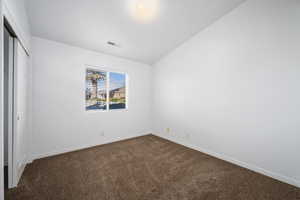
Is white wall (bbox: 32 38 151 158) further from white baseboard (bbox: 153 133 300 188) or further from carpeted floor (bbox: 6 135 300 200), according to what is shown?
white baseboard (bbox: 153 133 300 188)

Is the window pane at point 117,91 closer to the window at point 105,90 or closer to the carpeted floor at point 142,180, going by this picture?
the window at point 105,90

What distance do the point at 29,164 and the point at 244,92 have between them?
13.5 ft

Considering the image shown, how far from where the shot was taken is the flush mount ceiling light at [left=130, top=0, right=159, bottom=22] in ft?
6.29

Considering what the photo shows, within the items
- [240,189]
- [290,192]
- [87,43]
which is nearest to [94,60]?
[87,43]

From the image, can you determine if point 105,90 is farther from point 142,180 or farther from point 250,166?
point 250,166

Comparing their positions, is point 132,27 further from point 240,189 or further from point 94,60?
point 240,189

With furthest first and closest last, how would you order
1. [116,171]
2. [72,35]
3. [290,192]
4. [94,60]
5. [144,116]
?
1. [144,116]
2. [94,60]
3. [72,35]
4. [116,171]
5. [290,192]

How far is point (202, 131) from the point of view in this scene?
270 centimetres

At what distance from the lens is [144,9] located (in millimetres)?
2037

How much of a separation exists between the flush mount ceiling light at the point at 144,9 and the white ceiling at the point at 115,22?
0.06 metres

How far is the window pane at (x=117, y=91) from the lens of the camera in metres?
3.34

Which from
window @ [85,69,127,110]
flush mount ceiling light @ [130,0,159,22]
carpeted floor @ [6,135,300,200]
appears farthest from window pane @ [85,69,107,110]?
flush mount ceiling light @ [130,0,159,22]

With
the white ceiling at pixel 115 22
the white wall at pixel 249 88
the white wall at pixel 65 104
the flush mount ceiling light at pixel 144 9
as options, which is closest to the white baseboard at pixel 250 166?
the white wall at pixel 249 88

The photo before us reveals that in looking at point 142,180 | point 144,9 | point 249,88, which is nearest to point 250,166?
point 249,88
